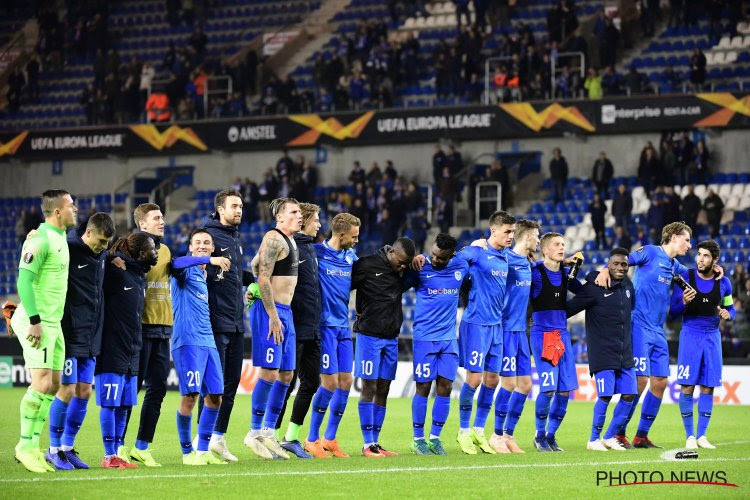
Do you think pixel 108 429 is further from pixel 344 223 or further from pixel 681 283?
pixel 681 283

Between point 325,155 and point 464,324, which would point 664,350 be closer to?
point 464,324

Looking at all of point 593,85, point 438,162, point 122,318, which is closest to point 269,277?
point 122,318

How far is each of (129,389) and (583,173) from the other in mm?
22309

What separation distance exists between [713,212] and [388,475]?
1820cm

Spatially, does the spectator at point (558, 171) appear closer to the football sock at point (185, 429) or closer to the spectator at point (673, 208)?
the spectator at point (673, 208)

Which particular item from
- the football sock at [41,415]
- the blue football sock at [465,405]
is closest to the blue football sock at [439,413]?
the blue football sock at [465,405]

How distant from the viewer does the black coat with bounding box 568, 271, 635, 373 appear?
1368cm

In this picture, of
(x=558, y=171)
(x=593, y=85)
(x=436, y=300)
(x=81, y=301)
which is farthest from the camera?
(x=558, y=171)

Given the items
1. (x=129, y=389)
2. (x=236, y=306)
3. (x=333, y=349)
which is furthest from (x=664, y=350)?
(x=129, y=389)

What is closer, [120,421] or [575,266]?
[120,421]

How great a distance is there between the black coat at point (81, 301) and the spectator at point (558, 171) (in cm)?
2037

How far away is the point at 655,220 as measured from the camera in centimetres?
2731

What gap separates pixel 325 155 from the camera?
35531 mm

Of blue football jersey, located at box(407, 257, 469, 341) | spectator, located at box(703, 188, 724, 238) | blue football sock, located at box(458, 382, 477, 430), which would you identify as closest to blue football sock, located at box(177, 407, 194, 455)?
blue football jersey, located at box(407, 257, 469, 341)
